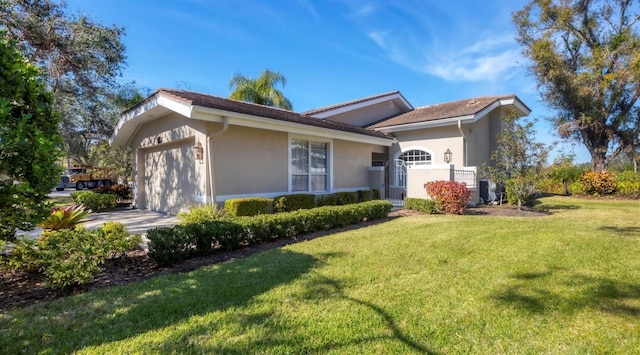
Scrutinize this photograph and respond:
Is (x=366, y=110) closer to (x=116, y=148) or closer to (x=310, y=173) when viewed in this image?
(x=310, y=173)

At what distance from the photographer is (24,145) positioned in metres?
3.65

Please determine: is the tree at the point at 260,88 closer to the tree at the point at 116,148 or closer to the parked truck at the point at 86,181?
the tree at the point at 116,148

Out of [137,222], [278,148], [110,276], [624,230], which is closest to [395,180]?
[278,148]

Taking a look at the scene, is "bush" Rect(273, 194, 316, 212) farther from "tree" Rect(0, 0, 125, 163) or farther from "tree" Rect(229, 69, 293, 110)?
"tree" Rect(229, 69, 293, 110)

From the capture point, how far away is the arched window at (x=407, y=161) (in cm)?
1479

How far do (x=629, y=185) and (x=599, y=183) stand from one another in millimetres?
1206

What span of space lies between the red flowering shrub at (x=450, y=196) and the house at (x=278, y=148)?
129 centimetres

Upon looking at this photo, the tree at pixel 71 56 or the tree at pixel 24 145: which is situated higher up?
the tree at pixel 71 56

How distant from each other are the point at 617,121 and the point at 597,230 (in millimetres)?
18674

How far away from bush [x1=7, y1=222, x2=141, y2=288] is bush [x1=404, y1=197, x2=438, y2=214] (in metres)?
9.13

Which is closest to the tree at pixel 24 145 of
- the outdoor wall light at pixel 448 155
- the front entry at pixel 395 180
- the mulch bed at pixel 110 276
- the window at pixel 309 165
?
the mulch bed at pixel 110 276

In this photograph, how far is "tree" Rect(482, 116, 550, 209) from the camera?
11266 millimetres

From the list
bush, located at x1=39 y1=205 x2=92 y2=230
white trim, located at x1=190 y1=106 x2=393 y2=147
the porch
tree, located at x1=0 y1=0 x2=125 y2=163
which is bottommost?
bush, located at x1=39 y1=205 x2=92 y2=230

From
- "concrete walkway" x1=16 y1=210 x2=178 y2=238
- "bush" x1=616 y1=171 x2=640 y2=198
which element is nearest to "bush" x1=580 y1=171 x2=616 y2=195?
"bush" x1=616 y1=171 x2=640 y2=198
